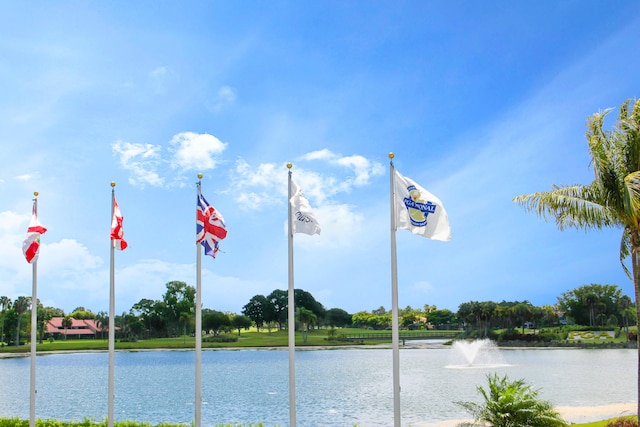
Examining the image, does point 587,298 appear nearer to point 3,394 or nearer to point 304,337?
point 304,337

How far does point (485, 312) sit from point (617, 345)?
3285cm

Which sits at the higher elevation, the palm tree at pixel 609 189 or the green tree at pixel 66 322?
the palm tree at pixel 609 189

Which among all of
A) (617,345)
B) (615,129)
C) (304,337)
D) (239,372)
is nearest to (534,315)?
(617,345)

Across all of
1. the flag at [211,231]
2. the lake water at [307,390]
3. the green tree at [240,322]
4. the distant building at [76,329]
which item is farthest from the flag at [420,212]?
the distant building at [76,329]

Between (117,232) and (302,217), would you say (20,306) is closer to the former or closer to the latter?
(117,232)

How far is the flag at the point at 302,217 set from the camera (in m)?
16.1

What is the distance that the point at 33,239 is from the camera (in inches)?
789

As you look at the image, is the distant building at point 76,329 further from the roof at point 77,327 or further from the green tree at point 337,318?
the green tree at point 337,318

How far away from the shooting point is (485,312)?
115m

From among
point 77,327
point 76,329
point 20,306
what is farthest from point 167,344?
point 77,327

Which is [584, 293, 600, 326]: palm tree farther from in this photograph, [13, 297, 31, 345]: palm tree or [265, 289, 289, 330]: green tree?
[13, 297, 31, 345]: palm tree

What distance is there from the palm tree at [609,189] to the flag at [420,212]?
578 cm

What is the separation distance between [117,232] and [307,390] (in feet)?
81.7

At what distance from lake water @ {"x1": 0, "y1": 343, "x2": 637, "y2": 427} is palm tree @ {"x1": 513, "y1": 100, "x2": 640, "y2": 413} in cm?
1031
